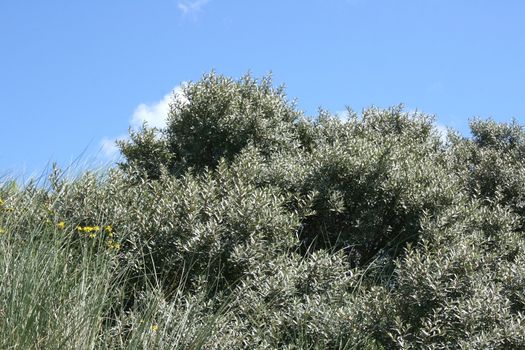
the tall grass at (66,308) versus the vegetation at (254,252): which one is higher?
the vegetation at (254,252)

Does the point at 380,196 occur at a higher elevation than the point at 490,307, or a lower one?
higher

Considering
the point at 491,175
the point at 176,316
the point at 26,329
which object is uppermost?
the point at 491,175

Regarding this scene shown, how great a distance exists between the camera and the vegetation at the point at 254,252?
6.76 metres

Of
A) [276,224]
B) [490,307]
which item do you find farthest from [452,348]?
[276,224]

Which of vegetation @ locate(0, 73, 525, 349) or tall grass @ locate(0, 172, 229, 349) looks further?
vegetation @ locate(0, 73, 525, 349)

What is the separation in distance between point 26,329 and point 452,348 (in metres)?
4.36

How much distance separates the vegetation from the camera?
6758 mm

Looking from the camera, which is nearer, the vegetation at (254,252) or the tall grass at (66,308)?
the tall grass at (66,308)

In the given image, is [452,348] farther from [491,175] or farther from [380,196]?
[491,175]

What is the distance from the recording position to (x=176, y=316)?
23.6 feet

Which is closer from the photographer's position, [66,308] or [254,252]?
[66,308]

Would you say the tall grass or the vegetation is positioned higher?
the vegetation

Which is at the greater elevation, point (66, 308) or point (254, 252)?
point (254, 252)

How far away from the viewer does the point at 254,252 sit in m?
8.23
